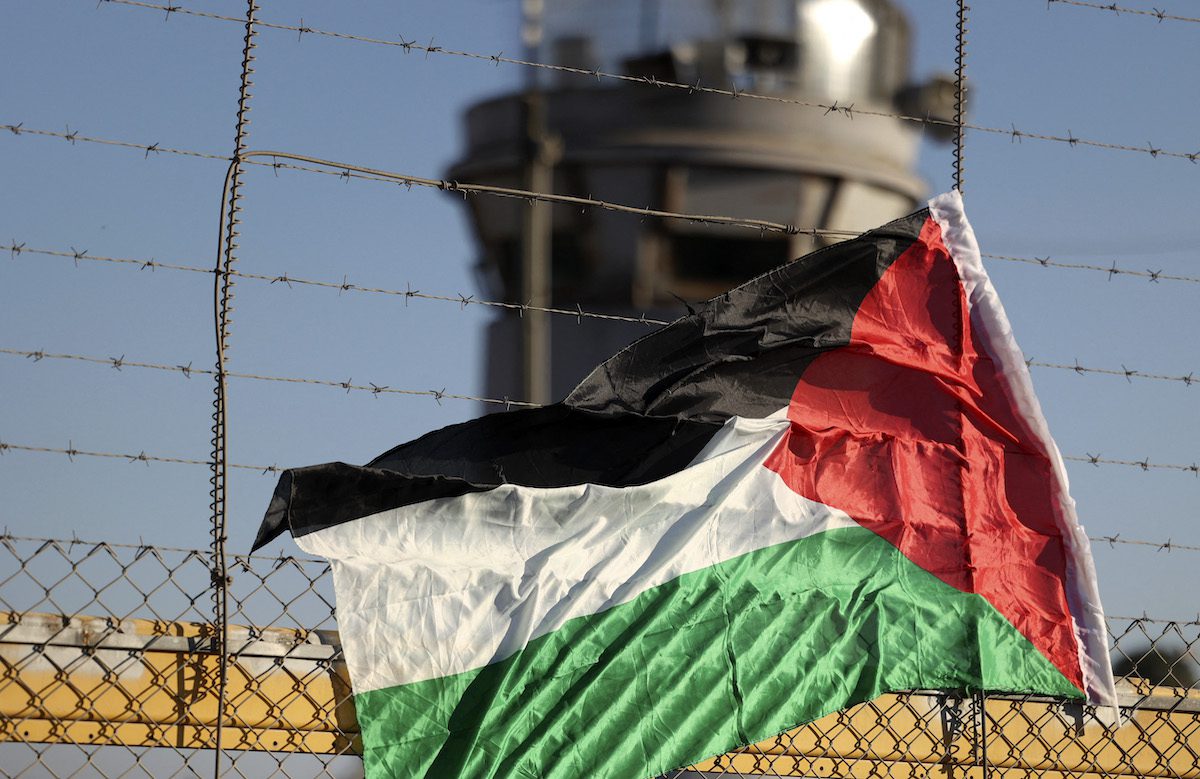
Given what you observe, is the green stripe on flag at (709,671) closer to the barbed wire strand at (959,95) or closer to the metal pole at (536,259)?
the barbed wire strand at (959,95)

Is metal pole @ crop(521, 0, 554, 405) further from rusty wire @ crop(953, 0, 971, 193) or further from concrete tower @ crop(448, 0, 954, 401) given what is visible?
rusty wire @ crop(953, 0, 971, 193)

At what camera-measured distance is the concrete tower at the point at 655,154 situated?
10406mm

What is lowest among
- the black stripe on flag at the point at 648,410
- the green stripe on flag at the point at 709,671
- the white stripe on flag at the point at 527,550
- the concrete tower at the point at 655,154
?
the green stripe on flag at the point at 709,671

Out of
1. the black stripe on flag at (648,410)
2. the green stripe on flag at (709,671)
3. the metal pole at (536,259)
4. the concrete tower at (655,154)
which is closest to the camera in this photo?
the green stripe on flag at (709,671)

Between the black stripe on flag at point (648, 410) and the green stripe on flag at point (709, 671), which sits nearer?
the green stripe on flag at point (709, 671)

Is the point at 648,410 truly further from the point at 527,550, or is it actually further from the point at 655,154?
the point at 655,154

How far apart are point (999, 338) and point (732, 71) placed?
6605 millimetres

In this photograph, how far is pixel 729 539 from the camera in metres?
4.18

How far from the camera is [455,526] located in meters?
4.01

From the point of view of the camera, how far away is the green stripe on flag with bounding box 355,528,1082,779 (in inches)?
149

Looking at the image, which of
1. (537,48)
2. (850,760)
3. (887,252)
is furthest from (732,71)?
(850,760)

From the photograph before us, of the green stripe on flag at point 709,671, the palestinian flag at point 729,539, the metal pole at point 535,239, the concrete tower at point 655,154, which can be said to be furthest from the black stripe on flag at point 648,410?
the concrete tower at point 655,154

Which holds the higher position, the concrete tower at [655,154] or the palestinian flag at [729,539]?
the concrete tower at [655,154]

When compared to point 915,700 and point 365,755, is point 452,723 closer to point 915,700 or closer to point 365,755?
point 365,755
